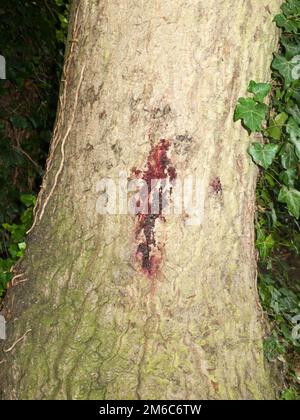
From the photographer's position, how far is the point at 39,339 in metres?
1.61

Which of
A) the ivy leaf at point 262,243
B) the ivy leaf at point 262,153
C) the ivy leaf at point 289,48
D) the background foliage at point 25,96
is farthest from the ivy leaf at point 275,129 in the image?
the background foliage at point 25,96

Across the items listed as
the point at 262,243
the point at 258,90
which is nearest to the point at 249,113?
the point at 258,90

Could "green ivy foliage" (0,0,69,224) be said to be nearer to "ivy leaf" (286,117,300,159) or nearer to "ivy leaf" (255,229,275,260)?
"ivy leaf" (255,229,275,260)

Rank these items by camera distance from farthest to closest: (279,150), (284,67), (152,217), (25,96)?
(25,96) < (279,150) < (284,67) < (152,217)

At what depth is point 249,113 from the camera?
5.16ft

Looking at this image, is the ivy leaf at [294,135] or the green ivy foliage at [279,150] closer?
the green ivy foliage at [279,150]

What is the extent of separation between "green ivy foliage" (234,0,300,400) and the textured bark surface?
2.2 inches

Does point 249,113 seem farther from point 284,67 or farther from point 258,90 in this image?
point 284,67

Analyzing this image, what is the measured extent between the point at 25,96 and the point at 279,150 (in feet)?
9.11

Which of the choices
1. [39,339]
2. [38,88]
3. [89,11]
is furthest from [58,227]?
[38,88]

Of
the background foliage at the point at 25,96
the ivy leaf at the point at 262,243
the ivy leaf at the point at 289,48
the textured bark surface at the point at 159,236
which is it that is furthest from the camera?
the background foliage at the point at 25,96

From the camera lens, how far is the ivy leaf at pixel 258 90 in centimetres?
158

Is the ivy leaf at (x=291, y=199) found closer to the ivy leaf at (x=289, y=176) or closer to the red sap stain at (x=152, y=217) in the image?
the ivy leaf at (x=289, y=176)

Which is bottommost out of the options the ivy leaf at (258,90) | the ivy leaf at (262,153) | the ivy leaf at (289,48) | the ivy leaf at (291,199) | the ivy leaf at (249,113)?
the ivy leaf at (291,199)
